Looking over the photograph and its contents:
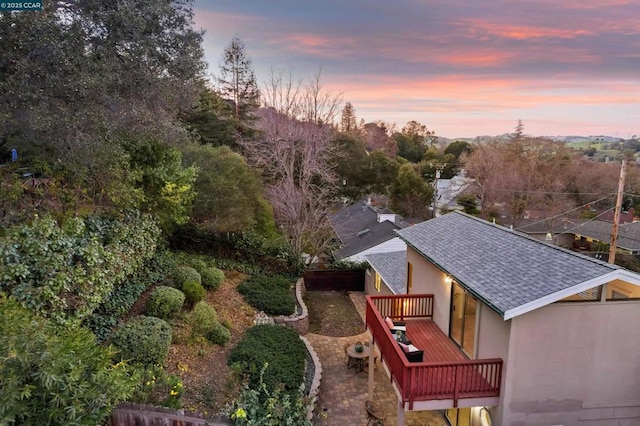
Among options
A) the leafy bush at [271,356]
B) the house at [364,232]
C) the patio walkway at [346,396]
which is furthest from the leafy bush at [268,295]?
the house at [364,232]

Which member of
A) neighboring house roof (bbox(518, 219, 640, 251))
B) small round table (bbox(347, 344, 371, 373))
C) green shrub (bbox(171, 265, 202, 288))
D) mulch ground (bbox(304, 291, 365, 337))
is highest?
green shrub (bbox(171, 265, 202, 288))

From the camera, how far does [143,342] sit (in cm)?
873

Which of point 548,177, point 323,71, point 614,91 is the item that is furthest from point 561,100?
point 323,71

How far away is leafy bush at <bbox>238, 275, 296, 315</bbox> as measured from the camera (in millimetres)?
15484

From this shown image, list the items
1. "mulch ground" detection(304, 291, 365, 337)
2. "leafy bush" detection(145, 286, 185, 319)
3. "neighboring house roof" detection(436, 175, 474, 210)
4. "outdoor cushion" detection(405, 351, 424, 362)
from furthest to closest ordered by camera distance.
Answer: "neighboring house roof" detection(436, 175, 474, 210) → "mulch ground" detection(304, 291, 365, 337) → "leafy bush" detection(145, 286, 185, 319) → "outdoor cushion" detection(405, 351, 424, 362)

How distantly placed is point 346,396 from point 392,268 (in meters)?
7.45

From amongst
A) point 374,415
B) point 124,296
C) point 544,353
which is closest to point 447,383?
point 544,353

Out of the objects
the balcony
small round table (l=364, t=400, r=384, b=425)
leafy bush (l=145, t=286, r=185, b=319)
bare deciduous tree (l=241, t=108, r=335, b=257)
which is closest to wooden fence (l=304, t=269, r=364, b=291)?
bare deciduous tree (l=241, t=108, r=335, b=257)

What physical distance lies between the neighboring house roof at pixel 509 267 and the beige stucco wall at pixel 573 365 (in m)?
0.56

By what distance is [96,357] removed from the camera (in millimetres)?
5465

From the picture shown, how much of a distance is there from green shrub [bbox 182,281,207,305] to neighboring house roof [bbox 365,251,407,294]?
778 cm

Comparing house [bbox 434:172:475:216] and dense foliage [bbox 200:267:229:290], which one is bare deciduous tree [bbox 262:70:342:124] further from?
house [bbox 434:172:475:216]

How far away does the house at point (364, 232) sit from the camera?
73.0 feet

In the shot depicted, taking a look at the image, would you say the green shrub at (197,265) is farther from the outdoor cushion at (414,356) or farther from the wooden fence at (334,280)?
the outdoor cushion at (414,356)
